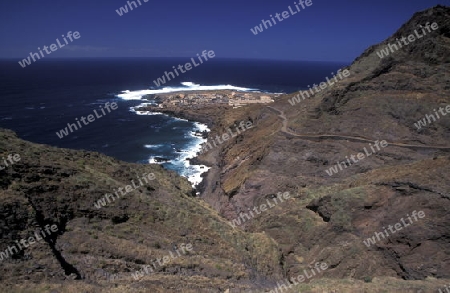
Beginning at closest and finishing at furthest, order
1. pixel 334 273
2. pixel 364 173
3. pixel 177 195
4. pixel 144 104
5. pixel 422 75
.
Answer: pixel 334 273 → pixel 177 195 → pixel 364 173 → pixel 422 75 → pixel 144 104

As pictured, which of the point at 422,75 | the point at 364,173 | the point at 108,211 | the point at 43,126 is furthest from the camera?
the point at 43,126

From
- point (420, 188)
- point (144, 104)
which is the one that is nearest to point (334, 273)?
point (420, 188)

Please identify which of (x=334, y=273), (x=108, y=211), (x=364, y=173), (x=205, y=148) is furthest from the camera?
(x=205, y=148)

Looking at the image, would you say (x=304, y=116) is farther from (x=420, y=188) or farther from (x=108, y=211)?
(x=108, y=211)

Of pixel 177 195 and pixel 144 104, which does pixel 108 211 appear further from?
pixel 144 104

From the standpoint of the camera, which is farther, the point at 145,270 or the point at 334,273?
the point at 334,273

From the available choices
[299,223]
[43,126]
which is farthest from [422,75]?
[43,126]

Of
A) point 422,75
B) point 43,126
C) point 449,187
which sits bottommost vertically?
point 449,187

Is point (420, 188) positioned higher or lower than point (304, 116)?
lower

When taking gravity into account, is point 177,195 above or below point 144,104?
below
